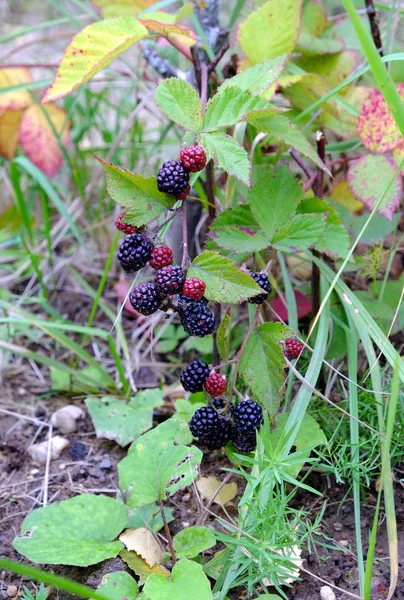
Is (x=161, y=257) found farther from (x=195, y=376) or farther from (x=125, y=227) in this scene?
(x=195, y=376)

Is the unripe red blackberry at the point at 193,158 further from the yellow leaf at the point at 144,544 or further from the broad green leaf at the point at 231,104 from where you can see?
the yellow leaf at the point at 144,544

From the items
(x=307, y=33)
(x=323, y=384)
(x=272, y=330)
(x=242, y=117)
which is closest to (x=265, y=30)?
(x=307, y=33)

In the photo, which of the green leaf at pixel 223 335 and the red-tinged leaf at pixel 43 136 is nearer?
the green leaf at pixel 223 335

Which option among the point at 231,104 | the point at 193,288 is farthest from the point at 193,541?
the point at 231,104

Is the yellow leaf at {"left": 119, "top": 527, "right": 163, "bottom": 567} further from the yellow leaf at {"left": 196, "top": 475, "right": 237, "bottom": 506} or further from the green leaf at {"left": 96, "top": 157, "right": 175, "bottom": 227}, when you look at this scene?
the green leaf at {"left": 96, "top": 157, "right": 175, "bottom": 227}

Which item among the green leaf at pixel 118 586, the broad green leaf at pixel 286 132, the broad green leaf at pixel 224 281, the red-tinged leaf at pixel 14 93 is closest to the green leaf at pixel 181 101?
the broad green leaf at pixel 286 132

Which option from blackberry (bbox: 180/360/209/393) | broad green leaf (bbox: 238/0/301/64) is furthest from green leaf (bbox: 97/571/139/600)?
broad green leaf (bbox: 238/0/301/64)
